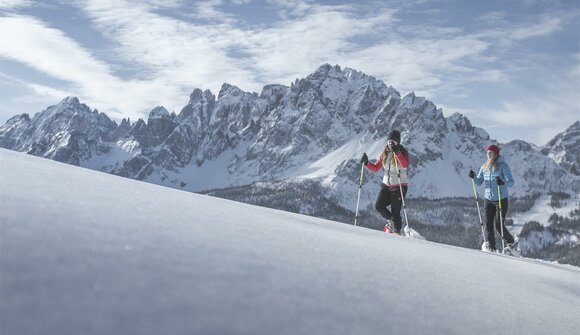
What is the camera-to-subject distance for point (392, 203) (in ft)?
40.6

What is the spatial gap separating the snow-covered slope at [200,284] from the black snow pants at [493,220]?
1066cm

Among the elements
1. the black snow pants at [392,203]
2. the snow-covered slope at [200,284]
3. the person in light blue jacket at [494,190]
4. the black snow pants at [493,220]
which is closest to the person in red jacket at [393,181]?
the black snow pants at [392,203]

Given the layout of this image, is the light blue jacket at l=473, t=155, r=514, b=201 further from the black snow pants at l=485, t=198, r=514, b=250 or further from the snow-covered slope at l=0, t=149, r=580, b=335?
the snow-covered slope at l=0, t=149, r=580, b=335

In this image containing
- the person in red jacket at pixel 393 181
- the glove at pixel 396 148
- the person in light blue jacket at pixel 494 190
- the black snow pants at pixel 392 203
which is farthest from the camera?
the person in light blue jacket at pixel 494 190

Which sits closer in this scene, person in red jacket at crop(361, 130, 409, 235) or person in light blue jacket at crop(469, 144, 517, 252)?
person in red jacket at crop(361, 130, 409, 235)

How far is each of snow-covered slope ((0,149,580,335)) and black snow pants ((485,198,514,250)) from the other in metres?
10.7

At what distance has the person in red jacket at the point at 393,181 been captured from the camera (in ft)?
39.3

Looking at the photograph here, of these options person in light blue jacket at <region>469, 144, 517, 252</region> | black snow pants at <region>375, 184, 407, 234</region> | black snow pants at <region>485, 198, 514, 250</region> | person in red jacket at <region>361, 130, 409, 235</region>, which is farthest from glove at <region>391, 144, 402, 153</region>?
black snow pants at <region>485, 198, 514, 250</region>

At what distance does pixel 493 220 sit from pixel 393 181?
138 inches

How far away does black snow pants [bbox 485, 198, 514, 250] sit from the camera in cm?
1277

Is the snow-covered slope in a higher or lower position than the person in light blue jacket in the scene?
lower

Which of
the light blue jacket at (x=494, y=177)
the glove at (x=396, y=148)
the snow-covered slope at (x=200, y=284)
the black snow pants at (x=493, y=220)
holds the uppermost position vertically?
the glove at (x=396, y=148)

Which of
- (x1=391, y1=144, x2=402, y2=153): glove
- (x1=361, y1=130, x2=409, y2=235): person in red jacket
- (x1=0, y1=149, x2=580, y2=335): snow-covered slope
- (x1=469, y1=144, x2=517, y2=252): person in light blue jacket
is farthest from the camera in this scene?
(x1=469, y1=144, x2=517, y2=252): person in light blue jacket

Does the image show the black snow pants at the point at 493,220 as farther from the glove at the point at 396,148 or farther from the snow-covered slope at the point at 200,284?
the snow-covered slope at the point at 200,284
